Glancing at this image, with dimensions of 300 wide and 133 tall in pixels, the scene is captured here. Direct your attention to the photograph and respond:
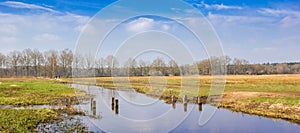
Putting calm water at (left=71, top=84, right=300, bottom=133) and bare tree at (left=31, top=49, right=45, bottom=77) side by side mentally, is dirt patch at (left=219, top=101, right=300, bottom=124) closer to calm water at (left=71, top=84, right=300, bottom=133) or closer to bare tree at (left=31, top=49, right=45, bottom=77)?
calm water at (left=71, top=84, right=300, bottom=133)

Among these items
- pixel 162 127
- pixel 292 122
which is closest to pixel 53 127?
pixel 162 127

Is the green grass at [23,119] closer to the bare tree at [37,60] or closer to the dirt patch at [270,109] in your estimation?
the dirt patch at [270,109]

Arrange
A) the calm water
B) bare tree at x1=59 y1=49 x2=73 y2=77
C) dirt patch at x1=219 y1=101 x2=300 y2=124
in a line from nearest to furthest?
the calm water → dirt patch at x1=219 y1=101 x2=300 y2=124 → bare tree at x1=59 y1=49 x2=73 y2=77

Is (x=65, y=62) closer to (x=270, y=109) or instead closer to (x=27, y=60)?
(x=27, y=60)

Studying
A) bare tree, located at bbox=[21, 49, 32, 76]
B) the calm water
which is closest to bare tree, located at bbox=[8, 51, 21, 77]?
bare tree, located at bbox=[21, 49, 32, 76]

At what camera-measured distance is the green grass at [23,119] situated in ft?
59.2

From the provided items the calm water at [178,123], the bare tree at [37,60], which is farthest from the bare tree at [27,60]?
the calm water at [178,123]

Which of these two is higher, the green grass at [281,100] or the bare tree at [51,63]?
the bare tree at [51,63]

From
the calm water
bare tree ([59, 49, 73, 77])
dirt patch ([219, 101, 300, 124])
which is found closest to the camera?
the calm water

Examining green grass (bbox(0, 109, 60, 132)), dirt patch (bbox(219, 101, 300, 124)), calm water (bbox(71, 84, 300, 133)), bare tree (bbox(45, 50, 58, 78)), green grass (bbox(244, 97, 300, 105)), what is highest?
bare tree (bbox(45, 50, 58, 78))

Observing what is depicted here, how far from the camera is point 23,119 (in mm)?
20984

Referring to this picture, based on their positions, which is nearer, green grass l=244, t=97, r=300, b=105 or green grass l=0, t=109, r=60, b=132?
green grass l=0, t=109, r=60, b=132

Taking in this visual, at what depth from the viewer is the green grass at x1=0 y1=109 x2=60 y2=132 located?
18044mm

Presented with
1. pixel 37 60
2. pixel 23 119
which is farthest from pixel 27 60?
pixel 23 119
